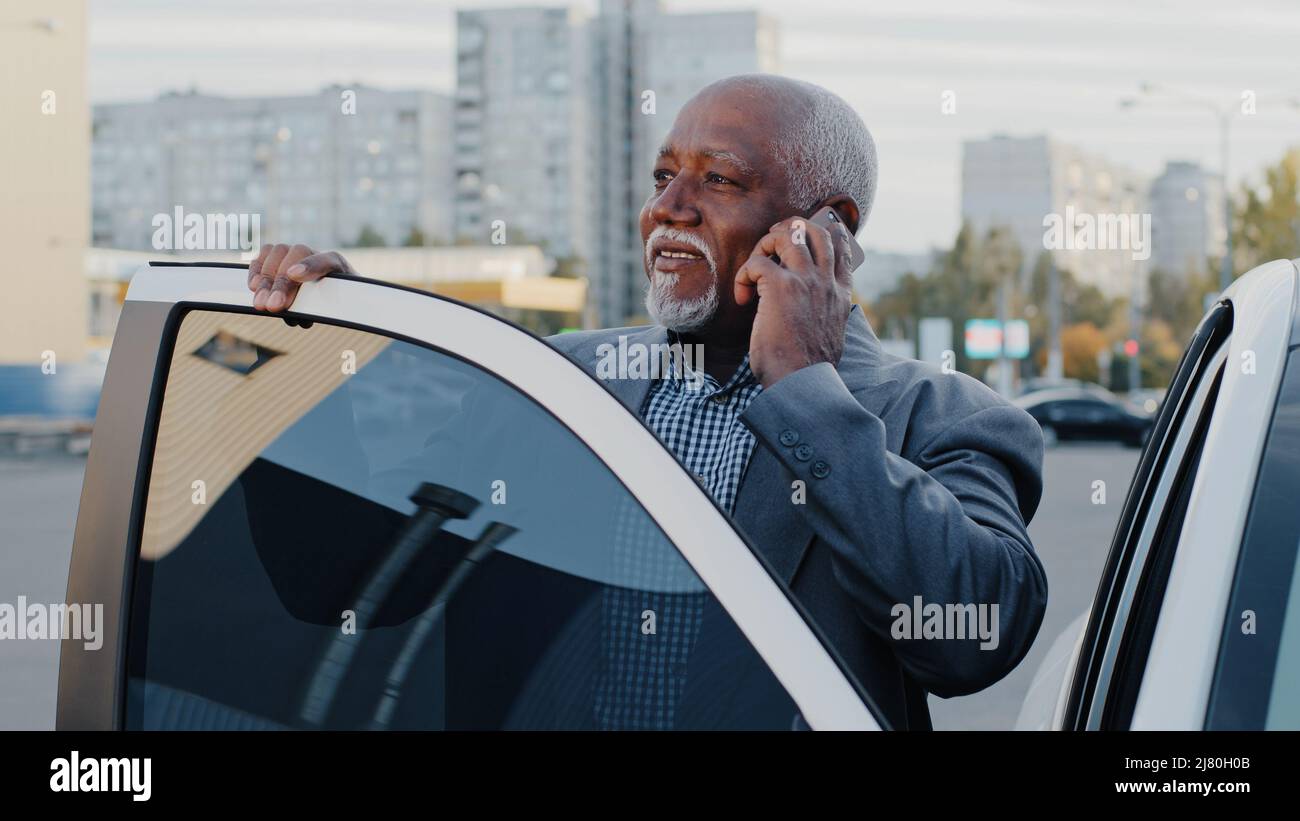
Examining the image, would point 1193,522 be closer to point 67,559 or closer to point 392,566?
point 392,566

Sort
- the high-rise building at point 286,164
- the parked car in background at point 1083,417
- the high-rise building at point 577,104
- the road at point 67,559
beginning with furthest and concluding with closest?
the high-rise building at point 577,104
the high-rise building at point 286,164
the parked car in background at point 1083,417
the road at point 67,559

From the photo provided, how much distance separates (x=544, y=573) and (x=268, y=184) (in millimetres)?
92086

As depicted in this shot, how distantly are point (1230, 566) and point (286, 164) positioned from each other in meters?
90.9

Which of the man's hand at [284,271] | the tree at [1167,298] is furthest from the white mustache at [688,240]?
the tree at [1167,298]

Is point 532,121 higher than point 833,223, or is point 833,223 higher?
point 532,121

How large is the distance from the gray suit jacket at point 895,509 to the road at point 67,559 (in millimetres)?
1554

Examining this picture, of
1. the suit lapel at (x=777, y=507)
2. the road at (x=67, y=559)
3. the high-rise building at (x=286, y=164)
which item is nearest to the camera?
the suit lapel at (x=777, y=507)

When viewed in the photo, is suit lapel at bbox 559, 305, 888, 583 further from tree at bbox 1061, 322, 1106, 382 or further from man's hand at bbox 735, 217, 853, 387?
tree at bbox 1061, 322, 1106, 382

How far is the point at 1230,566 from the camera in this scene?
137 centimetres

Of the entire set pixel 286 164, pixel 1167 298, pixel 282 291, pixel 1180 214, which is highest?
pixel 286 164

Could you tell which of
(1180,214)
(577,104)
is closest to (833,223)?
(577,104)

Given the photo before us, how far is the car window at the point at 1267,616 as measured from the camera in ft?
4.28

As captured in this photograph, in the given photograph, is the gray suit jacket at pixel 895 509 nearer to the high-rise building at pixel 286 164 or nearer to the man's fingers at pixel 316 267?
the man's fingers at pixel 316 267

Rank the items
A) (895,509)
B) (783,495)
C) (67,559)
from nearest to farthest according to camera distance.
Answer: (895,509)
(783,495)
(67,559)
